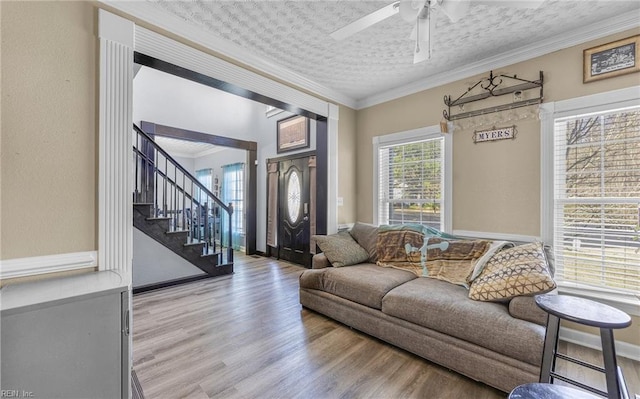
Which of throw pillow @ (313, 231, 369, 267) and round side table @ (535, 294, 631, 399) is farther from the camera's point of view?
throw pillow @ (313, 231, 369, 267)

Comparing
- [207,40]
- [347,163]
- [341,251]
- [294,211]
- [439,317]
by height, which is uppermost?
[207,40]

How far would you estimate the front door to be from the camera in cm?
505

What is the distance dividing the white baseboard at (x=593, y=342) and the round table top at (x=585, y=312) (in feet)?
4.48

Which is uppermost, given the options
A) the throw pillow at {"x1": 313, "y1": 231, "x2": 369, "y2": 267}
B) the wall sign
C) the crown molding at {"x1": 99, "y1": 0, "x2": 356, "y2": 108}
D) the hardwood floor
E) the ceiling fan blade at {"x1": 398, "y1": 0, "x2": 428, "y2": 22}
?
the crown molding at {"x1": 99, "y1": 0, "x2": 356, "y2": 108}

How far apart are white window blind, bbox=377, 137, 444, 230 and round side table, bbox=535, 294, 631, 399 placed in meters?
1.98

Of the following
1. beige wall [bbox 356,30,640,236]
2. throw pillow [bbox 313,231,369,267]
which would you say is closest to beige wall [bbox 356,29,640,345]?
beige wall [bbox 356,30,640,236]

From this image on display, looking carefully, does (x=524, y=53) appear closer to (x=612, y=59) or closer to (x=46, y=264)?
(x=612, y=59)

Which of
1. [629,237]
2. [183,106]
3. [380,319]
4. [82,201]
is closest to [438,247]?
[380,319]

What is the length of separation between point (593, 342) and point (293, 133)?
4.80 m

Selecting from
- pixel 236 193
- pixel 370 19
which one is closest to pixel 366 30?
pixel 370 19

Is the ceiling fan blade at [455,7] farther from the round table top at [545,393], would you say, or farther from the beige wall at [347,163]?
the beige wall at [347,163]

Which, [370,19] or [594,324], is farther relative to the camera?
[370,19]

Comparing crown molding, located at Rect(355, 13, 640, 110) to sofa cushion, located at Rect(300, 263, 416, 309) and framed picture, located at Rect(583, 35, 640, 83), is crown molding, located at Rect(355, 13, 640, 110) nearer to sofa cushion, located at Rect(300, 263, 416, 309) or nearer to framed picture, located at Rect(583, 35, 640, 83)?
framed picture, located at Rect(583, 35, 640, 83)

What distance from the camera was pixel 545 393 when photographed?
48.0 inches
